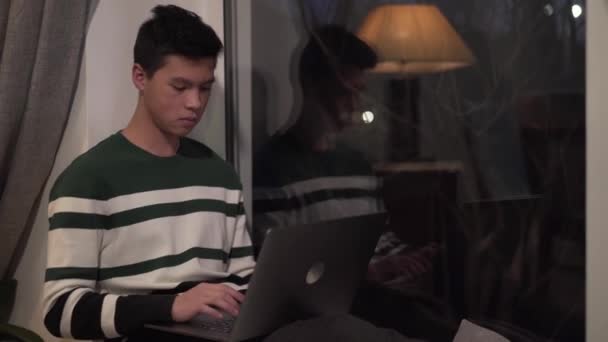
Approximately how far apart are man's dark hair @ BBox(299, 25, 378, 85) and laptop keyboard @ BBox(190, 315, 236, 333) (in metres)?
0.67

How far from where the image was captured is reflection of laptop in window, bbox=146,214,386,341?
3.77 feet

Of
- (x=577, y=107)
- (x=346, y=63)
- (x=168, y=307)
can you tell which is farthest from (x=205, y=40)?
(x=577, y=107)

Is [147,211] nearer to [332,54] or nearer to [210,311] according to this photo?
[210,311]

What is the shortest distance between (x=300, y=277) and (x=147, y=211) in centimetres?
42

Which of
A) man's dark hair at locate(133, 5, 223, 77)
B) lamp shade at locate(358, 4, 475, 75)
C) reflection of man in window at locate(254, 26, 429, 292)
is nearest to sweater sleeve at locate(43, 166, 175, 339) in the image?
man's dark hair at locate(133, 5, 223, 77)

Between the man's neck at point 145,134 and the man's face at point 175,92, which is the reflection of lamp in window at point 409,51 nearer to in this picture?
the man's face at point 175,92

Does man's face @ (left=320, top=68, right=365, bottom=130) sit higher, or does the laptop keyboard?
man's face @ (left=320, top=68, right=365, bottom=130)

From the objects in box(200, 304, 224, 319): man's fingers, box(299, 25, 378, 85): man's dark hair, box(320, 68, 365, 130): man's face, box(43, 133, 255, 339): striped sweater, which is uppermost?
box(299, 25, 378, 85): man's dark hair

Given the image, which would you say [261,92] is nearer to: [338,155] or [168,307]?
[338,155]

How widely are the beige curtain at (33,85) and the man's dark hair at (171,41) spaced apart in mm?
268

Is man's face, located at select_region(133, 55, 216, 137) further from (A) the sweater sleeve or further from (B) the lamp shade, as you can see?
(B) the lamp shade

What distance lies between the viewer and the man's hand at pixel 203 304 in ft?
4.22

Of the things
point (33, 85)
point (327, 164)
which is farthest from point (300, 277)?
point (33, 85)

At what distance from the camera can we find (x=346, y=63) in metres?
1.70
